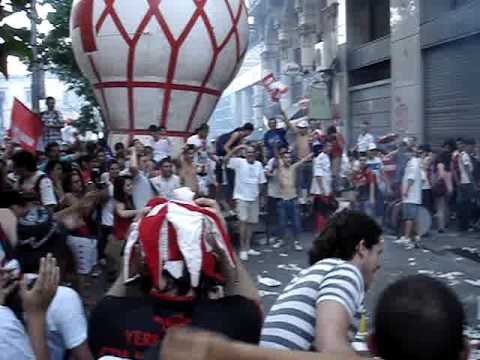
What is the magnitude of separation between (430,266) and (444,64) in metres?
7.52

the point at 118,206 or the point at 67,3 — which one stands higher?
the point at 67,3

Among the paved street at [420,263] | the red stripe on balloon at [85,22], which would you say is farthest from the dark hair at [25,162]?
the red stripe on balloon at [85,22]

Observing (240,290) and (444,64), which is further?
(444,64)

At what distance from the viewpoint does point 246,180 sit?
35.0ft

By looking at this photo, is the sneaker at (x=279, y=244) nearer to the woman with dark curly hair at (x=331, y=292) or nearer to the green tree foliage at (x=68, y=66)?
the green tree foliage at (x=68, y=66)

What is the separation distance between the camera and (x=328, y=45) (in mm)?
23531

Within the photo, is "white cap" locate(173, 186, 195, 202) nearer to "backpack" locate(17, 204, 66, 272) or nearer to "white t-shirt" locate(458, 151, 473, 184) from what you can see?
"backpack" locate(17, 204, 66, 272)

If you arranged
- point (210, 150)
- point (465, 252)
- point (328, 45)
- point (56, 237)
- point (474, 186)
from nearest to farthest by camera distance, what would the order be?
point (56, 237) → point (465, 252) → point (474, 186) → point (210, 150) → point (328, 45)

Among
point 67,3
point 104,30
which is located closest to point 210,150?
point 104,30

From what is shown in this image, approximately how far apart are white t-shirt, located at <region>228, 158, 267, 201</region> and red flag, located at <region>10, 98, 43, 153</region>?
281 cm

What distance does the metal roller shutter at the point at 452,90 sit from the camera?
1463 centimetres

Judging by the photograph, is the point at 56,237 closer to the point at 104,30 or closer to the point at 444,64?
the point at 104,30

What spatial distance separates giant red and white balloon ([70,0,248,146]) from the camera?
49.4 ft

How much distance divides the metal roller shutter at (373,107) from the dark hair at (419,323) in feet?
56.6
